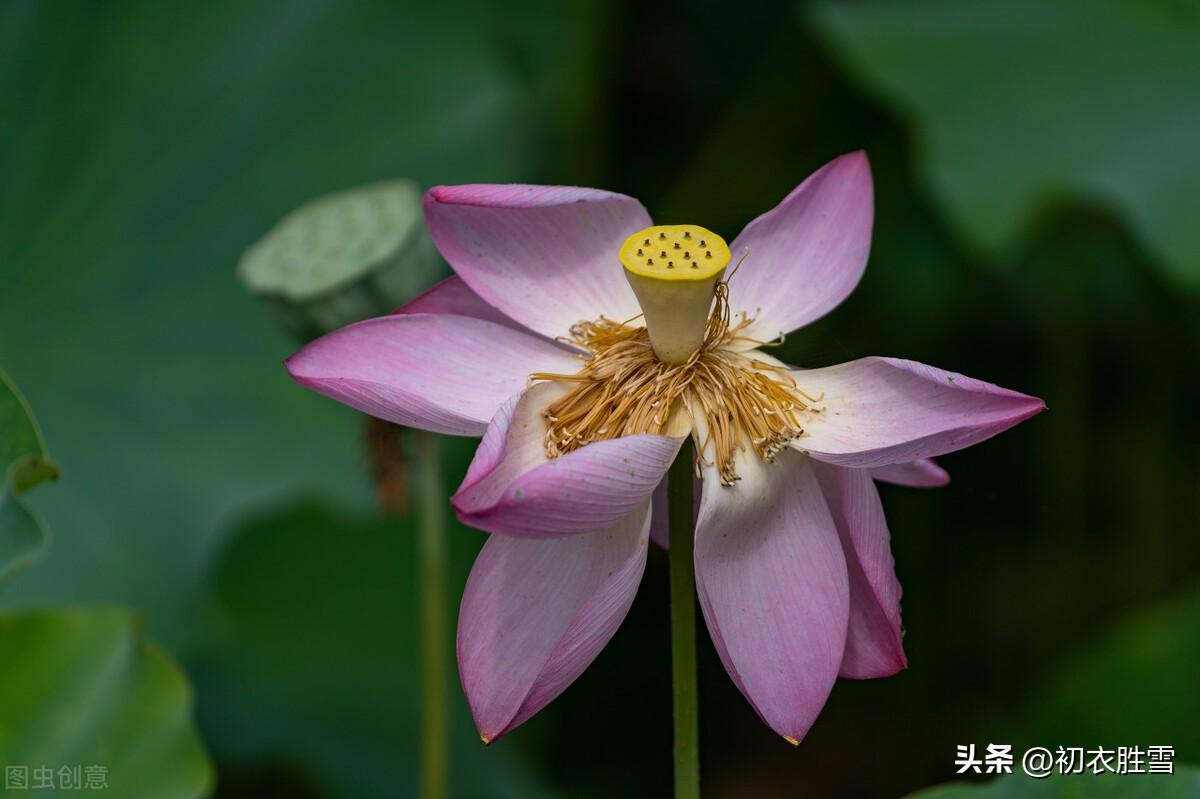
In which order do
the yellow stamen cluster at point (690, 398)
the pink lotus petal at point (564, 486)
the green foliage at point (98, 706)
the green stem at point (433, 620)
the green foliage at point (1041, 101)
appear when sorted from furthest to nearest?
the green foliage at point (1041, 101) → the green stem at point (433, 620) → the green foliage at point (98, 706) → the yellow stamen cluster at point (690, 398) → the pink lotus petal at point (564, 486)

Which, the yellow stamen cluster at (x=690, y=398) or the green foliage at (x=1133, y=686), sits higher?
the yellow stamen cluster at (x=690, y=398)

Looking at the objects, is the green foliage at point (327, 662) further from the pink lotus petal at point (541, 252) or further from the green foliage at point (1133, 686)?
the pink lotus petal at point (541, 252)

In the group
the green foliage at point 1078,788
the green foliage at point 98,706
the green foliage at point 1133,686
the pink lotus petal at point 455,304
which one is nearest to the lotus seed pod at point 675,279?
the pink lotus petal at point 455,304

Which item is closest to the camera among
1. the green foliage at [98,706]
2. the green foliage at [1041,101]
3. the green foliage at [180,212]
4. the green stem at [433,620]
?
the green foliage at [98,706]

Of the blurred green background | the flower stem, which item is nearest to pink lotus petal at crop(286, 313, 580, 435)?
the flower stem

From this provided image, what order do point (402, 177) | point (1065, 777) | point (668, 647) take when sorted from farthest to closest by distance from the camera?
→ 1. point (668, 647)
2. point (402, 177)
3. point (1065, 777)

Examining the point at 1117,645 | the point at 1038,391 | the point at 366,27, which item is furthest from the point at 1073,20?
the point at 366,27

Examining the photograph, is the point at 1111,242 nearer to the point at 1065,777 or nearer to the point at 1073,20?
the point at 1073,20

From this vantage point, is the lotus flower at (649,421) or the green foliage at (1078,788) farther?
the green foliage at (1078,788)

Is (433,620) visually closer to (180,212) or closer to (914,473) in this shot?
(914,473)
